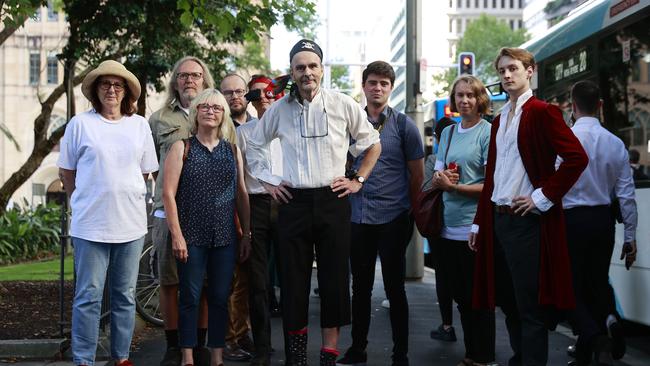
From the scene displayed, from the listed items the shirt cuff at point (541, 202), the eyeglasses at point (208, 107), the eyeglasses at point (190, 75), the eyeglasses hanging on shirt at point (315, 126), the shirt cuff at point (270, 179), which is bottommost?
the shirt cuff at point (541, 202)

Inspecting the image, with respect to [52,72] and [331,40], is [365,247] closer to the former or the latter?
[331,40]

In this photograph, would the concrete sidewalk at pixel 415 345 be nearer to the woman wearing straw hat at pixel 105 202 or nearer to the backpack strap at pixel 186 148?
the woman wearing straw hat at pixel 105 202

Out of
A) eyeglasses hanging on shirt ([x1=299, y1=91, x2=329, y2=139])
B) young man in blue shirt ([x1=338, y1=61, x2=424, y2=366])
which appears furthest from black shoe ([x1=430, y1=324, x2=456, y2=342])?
eyeglasses hanging on shirt ([x1=299, y1=91, x2=329, y2=139])

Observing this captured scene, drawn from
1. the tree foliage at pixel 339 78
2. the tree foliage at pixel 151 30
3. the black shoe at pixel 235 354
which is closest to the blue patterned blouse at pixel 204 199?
the black shoe at pixel 235 354

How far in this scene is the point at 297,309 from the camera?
6191 millimetres

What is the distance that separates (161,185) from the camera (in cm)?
656

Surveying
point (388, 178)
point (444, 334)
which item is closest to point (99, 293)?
point (388, 178)

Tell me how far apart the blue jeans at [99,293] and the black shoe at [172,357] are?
0.99 feet

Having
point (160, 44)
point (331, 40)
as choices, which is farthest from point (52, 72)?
point (160, 44)

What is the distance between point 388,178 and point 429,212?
1.24 feet

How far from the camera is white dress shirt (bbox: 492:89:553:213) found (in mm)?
5645

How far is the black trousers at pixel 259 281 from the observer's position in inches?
265

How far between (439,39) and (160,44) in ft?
406

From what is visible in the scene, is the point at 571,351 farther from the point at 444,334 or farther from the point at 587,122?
the point at 587,122
